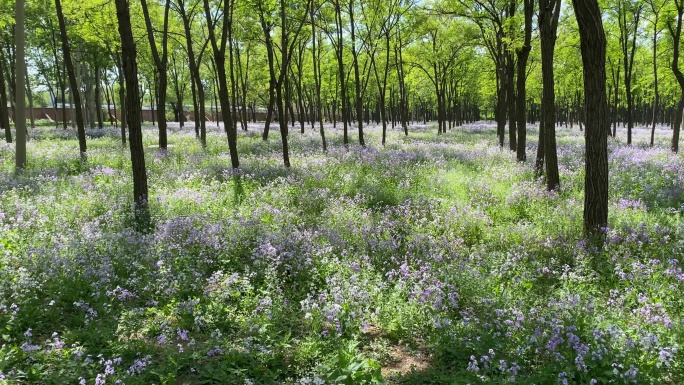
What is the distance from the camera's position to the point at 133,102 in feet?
32.2

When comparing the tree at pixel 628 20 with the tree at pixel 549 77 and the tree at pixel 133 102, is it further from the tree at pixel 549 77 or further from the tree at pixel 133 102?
the tree at pixel 133 102

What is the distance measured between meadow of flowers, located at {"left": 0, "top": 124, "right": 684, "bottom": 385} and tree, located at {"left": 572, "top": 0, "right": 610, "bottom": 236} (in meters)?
0.48

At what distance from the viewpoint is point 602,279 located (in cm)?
661

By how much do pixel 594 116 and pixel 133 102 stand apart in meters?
10.2

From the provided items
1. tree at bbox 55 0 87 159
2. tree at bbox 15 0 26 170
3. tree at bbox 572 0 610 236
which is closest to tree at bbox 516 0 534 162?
tree at bbox 572 0 610 236

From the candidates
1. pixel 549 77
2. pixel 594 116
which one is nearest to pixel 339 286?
pixel 594 116

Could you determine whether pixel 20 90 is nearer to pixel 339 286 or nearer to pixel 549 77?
pixel 339 286

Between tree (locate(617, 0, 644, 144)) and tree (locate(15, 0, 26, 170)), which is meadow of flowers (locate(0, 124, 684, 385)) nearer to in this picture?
tree (locate(15, 0, 26, 170))

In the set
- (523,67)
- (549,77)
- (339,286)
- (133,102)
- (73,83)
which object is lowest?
(339,286)

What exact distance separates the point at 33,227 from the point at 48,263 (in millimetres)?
2500

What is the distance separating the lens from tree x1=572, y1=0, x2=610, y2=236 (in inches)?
295

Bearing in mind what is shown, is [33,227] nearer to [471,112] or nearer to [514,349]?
[514,349]

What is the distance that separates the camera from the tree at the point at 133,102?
371 inches

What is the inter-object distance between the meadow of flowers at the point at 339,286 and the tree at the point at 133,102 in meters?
0.43
